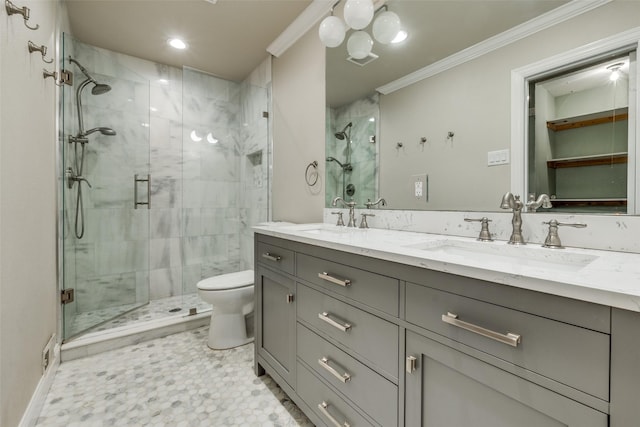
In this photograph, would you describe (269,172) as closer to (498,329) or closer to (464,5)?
(464,5)

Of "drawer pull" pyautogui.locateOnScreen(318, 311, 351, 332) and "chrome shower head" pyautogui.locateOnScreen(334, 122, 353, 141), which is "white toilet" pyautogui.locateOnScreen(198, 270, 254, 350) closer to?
"drawer pull" pyautogui.locateOnScreen(318, 311, 351, 332)

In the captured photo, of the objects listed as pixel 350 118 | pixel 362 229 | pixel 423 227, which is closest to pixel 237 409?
pixel 362 229

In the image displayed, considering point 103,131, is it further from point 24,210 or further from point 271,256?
point 271,256

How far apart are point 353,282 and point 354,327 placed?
0.16 m

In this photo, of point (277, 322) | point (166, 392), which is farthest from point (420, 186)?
point (166, 392)

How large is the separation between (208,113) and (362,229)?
203cm

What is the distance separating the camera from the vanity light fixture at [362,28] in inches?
60.9

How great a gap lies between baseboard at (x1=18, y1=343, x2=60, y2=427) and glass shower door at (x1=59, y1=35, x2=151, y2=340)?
509 millimetres

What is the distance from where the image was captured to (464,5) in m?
1.32

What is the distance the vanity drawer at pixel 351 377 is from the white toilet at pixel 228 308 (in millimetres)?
845

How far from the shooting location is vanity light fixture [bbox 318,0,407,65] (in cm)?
155

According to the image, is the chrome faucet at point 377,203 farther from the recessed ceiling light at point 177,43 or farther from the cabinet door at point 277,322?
the recessed ceiling light at point 177,43

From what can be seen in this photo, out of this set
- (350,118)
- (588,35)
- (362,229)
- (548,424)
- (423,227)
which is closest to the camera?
(548,424)

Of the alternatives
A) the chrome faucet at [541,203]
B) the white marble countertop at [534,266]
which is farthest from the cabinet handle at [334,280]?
the chrome faucet at [541,203]
